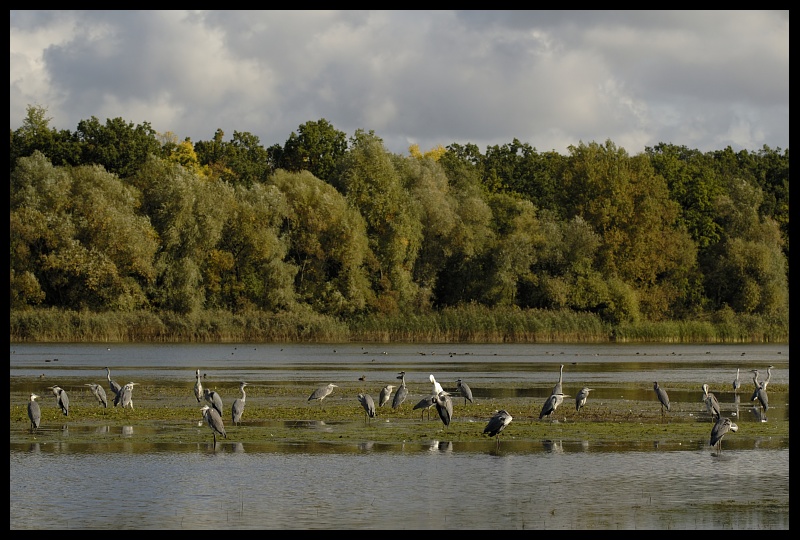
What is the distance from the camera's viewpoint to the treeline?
65.4 meters

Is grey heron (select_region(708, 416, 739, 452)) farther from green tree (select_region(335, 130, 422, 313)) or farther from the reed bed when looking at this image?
green tree (select_region(335, 130, 422, 313))

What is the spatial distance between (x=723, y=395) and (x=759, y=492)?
15.6 m

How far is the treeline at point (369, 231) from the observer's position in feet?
214

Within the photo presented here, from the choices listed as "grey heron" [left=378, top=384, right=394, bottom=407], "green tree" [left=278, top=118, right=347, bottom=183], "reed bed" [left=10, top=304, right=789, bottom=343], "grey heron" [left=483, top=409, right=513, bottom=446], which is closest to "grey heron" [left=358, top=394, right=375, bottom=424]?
"grey heron" [left=378, top=384, right=394, bottom=407]

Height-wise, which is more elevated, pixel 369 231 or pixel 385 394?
pixel 369 231

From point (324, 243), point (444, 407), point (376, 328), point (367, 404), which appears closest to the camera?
point (444, 407)

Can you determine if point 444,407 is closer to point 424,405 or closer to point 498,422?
point 498,422

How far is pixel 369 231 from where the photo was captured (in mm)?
75188

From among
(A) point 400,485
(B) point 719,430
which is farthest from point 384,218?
(A) point 400,485

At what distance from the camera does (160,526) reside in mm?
12781

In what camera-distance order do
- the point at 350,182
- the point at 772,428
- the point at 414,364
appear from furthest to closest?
the point at 350,182 → the point at 414,364 → the point at 772,428

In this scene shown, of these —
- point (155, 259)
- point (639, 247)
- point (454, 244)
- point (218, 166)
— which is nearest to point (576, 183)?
point (639, 247)

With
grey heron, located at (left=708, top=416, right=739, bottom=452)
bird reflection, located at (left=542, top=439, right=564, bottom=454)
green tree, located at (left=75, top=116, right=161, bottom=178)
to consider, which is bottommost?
bird reflection, located at (left=542, top=439, right=564, bottom=454)

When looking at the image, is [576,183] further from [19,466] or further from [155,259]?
[19,466]
